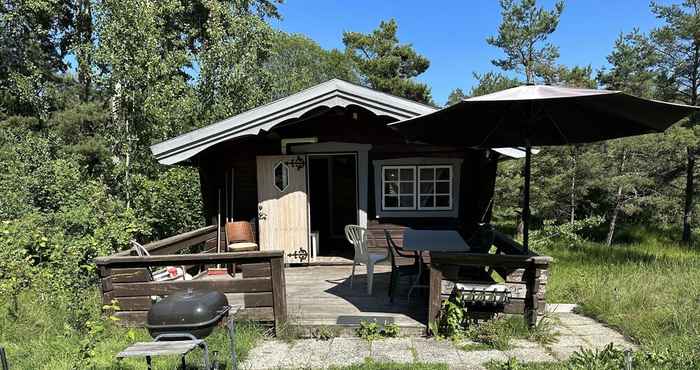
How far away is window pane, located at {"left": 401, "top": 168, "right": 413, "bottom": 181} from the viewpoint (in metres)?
6.34

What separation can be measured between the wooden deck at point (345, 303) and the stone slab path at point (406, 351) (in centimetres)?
16

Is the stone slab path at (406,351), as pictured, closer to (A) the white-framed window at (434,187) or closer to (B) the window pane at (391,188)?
(A) the white-framed window at (434,187)

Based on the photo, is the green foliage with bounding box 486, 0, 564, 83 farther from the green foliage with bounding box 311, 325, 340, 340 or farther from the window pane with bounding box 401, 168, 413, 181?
the green foliage with bounding box 311, 325, 340, 340

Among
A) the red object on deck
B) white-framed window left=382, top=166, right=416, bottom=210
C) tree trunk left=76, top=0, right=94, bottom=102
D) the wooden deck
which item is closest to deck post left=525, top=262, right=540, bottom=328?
the wooden deck

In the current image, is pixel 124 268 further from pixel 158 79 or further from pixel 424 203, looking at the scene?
pixel 158 79

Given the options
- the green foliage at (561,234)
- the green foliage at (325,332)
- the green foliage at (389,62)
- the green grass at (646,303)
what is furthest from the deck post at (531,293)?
the green foliage at (389,62)

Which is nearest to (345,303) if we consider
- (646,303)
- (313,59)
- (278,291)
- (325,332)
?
(325,332)

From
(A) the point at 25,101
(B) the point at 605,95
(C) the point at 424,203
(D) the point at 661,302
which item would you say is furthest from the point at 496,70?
(A) the point at 25,101

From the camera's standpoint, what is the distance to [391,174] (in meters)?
6.38

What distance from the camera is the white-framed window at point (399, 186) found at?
6348 millimetres

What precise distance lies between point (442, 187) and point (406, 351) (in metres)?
3.29

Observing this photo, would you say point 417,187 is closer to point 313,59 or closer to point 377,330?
point 377,330

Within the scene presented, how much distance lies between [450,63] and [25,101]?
705 inches

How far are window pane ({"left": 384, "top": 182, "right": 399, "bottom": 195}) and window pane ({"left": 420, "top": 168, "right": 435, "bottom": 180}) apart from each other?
407mm
